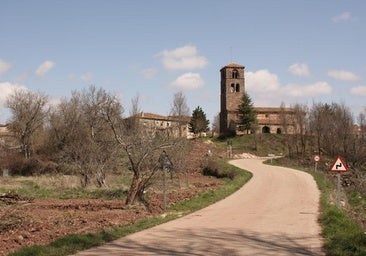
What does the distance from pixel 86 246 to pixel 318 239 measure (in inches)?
238

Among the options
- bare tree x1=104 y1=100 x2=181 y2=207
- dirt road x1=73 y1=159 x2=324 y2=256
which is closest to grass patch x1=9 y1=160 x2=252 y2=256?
dirt road x1=73 y1=159 x2=324 y2=256

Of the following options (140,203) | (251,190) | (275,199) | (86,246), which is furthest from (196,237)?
(251,190)

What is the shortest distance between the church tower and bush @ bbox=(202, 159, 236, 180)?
53.9 metres

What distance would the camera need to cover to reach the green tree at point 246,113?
100125mm

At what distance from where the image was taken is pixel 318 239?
1280 cm

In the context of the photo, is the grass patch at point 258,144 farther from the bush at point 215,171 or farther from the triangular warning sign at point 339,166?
the triangular warning sign at point 339,166

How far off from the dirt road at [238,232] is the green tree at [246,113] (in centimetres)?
7602

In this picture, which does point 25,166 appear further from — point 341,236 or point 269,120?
point 269,120

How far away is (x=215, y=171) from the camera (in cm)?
4934

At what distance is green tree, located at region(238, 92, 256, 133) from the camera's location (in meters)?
100

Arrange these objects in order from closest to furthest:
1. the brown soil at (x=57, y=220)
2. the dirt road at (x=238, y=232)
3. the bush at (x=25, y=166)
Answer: the dirt road at (x=238, y=232) → the brown soil at (x=57, y=220) → the bush at (x=25, y=166)

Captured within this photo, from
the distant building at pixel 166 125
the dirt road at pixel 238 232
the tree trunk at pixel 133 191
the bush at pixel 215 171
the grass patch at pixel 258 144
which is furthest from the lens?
the grass patch at pixel 258 144

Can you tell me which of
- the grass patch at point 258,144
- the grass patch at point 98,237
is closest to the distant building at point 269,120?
the grass patch at point 258,144

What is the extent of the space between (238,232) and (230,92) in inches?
3811
